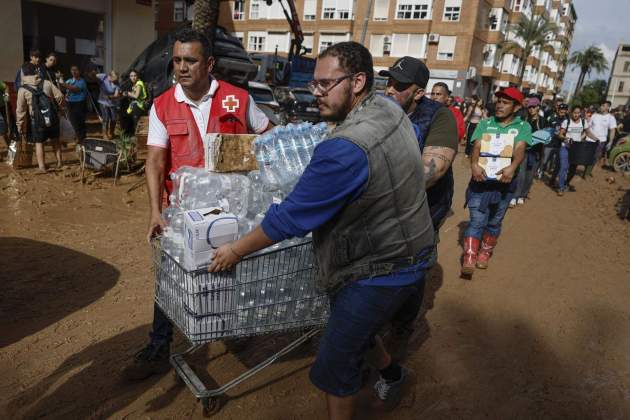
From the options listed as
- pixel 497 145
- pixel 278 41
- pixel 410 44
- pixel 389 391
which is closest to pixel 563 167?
pixel 497 145

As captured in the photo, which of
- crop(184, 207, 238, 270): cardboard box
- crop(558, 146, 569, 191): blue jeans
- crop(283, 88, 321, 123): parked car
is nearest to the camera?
crop(184, 207, 238, 270): cardboard box

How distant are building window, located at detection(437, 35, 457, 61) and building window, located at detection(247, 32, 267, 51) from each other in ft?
54.6

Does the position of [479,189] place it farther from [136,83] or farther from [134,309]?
[136,83]

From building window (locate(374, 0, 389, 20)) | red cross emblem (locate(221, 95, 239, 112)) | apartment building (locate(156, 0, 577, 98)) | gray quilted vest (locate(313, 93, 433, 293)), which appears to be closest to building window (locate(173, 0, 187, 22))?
apartment building (locate(156, 0, 577, 98))

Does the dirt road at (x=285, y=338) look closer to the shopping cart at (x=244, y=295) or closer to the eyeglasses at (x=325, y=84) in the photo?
the shopping cart at (x=244, y=295)

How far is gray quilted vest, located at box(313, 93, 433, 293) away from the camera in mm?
1994

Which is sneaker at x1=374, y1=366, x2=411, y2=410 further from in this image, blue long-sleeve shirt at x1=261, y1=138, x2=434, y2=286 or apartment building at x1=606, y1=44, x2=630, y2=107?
apartment building at x1=606, y1=44, x2=630, y2=107

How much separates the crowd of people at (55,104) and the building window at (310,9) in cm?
3435

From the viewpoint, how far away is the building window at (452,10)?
39.2 metres

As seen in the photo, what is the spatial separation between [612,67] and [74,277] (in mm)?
106974

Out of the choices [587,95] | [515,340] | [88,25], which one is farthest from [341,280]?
[587,95]

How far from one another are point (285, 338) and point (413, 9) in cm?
4226

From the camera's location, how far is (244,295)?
8.15 feet

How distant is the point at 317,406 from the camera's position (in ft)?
10.5
